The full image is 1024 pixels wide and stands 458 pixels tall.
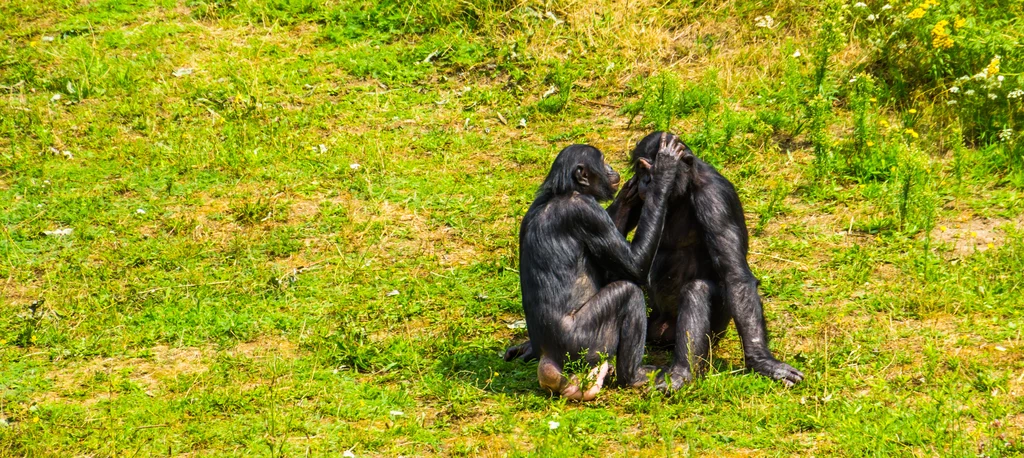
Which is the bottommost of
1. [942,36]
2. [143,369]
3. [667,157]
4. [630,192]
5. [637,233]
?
[143,369]

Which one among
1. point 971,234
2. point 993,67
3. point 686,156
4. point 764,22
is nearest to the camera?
point 686,156

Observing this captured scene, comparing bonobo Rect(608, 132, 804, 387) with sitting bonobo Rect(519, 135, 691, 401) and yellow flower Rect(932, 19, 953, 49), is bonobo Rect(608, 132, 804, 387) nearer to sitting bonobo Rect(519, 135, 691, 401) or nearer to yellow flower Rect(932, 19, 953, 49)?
sitting bonobo Rect(519, 135, 691, 401)

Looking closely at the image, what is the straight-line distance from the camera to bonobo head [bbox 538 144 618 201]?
22.9 feet

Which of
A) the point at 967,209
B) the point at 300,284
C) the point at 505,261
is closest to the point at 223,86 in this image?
the point at 300,284

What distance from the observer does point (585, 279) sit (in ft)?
22.4

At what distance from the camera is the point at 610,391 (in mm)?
6688

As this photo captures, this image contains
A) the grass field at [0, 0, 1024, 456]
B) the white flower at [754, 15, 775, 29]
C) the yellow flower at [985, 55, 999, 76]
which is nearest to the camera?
the grass field at [0, 0, 1024, 456]

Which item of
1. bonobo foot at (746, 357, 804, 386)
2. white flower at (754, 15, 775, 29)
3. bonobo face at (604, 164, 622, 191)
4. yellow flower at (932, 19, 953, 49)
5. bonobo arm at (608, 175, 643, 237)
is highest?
yellow flower at (932, 19, 953, 49)

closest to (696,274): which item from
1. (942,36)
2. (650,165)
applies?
(650,165)

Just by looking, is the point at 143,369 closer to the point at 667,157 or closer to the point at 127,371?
the point at 127,371

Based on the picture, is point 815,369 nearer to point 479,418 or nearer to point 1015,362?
point 1015,362

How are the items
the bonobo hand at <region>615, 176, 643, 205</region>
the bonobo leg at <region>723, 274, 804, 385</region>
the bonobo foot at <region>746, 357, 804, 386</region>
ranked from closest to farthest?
the bonobo foot at <region>746, 357, 804, 386</region> < the bonobo leg at <region>723, 274, 804, 385</region> < the bonobo hand at <region>615, 176, 643, 205</region>

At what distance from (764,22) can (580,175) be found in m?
5.42

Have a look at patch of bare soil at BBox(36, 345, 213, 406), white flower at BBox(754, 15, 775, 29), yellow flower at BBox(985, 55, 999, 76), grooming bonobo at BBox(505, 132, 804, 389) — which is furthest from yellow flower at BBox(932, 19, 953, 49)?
patch of bare soil at BBox(36, 345, 213, 406)
